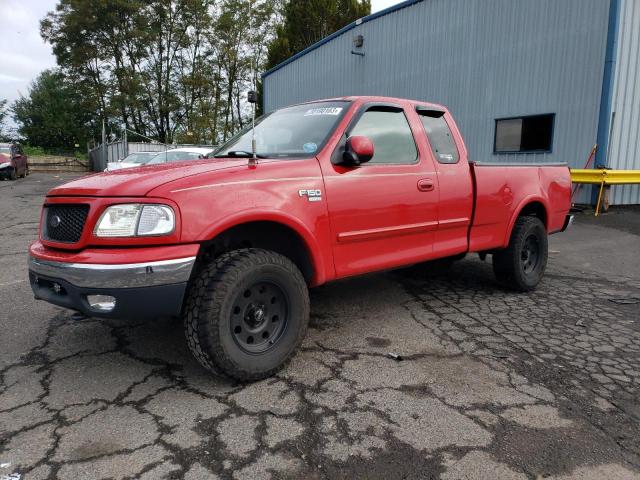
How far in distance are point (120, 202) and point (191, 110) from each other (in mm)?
40119

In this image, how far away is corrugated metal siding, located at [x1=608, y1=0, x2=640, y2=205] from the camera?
984 centimetres

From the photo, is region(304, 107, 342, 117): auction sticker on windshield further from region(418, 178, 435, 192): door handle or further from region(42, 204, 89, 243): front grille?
region(42, 204, 89, 243): front grille

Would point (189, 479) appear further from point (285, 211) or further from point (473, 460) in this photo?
point (285, 211)

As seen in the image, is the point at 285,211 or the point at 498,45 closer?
the point at 285,211

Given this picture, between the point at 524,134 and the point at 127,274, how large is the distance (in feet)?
37.1

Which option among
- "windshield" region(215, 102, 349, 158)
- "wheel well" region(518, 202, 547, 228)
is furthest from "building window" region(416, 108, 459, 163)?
"wheel well" region(518, 202, 547, 228)

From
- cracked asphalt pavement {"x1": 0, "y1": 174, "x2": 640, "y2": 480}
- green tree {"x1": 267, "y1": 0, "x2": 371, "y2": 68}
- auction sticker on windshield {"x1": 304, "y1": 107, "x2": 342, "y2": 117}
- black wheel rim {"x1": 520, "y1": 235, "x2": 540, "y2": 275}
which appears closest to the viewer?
cracked asphalt pavement {"x1": 0, "y1": 174, "x2": 640, "y2": 480}

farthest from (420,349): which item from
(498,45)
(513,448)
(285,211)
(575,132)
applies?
(498,45)

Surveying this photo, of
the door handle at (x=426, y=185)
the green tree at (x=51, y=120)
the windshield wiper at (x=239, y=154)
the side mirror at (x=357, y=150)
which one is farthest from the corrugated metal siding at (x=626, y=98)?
the green tree at (x=51, y=120)

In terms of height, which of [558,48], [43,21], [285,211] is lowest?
[285,211]

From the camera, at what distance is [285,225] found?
9.95 ft

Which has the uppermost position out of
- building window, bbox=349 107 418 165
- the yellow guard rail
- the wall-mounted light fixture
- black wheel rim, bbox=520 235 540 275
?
the wall-mounted light fixture

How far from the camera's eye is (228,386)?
2.89 meters

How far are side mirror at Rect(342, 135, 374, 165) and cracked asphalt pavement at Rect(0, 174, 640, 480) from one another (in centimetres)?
135
